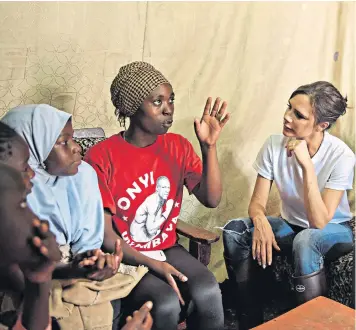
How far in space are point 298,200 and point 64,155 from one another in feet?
2.37

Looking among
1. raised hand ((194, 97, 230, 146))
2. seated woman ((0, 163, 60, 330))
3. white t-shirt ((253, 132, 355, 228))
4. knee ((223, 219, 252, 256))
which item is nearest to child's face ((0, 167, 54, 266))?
seated woman ((0, 163, 60, 330))

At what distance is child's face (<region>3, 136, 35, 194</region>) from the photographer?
3.49ft

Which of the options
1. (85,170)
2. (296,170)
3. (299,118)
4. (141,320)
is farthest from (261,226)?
(85,170)

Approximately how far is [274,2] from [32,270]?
3.09 ft

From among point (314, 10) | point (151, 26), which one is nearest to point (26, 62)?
point (151, 26)

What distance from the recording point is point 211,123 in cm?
135

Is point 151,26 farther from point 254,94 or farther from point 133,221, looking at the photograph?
point 133,221

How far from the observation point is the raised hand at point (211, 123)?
52.8 inches

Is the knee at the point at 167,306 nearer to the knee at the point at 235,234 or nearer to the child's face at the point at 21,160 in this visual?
the knee at the point at 235,234

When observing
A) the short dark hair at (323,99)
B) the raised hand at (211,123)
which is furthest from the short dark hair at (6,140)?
the short dark hair at (323,99)

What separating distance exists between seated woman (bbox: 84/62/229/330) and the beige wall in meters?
0.05

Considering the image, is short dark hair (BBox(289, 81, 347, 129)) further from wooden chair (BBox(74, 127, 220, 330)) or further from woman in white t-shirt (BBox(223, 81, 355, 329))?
wooden chair (BBox(74, 127, 220, 330))

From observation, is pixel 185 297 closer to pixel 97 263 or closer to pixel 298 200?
pixel 97 263

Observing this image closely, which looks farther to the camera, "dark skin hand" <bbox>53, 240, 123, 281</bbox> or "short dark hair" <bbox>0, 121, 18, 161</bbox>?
"dark skin hand" <bbox>53, 240, 123, 281</bbox>
